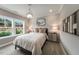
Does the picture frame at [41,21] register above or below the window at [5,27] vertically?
above

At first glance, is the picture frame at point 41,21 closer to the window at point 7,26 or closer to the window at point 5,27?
the window at point 7,26

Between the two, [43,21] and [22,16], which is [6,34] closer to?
[22,16]

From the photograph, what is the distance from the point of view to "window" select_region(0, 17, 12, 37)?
3.69 metres

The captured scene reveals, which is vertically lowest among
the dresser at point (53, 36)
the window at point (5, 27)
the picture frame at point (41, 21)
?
the dresser at point (53, 36)

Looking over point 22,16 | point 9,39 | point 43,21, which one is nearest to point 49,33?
point 43,21

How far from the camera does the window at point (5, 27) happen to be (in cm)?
369

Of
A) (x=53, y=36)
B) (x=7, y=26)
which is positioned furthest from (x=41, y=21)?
(x=7, y=26)

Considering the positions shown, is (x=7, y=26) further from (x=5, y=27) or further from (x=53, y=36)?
(x=53, y=36)

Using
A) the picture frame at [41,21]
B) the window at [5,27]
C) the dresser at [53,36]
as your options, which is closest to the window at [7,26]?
the window at [5,27]

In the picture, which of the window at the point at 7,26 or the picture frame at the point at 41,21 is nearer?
the window at the point at 7,26

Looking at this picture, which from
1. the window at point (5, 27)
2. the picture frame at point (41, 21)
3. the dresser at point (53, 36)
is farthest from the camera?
the picture frame at point (41, 21)

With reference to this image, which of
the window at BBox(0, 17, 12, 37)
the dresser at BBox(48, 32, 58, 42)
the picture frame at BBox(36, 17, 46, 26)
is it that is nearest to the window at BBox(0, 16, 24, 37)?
the window at BBox(0, 17, 12, 37)

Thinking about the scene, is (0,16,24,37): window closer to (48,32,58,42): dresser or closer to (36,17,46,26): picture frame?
(36,17,46,26): picture frame
